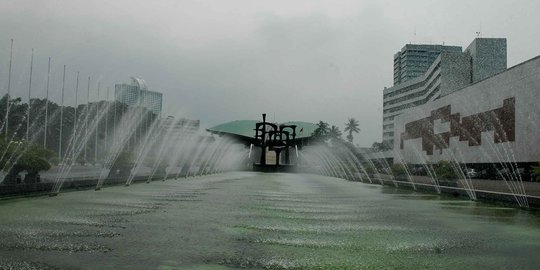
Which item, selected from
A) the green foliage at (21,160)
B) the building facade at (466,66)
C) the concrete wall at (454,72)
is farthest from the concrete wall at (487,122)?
the green foliage at (21,160)

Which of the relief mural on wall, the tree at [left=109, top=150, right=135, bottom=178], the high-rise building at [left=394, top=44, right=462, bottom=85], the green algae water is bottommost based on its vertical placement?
the green algae water

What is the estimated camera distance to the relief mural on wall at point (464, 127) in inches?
1927

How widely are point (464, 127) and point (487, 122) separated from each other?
6265 millimetres

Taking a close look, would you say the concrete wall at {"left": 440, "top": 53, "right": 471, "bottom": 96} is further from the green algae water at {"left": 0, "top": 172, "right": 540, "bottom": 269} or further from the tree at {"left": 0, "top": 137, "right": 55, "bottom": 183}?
the green algae water at {"left": 0, "top": 172, "right": 540, "bottom": 269}

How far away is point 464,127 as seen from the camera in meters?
59.7

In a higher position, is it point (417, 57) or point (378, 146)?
point (417, 57)

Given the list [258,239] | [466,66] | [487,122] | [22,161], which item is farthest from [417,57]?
[258,239]

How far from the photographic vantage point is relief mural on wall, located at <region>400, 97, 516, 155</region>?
161ft

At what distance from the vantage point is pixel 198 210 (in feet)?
51.3

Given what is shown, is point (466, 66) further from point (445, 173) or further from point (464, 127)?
point (445, 173)

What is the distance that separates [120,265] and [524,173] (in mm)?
45604

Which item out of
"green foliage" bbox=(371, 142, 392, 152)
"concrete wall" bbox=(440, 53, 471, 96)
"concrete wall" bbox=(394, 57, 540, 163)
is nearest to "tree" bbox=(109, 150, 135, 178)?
"concrete wall" bbox=(394, 57, 540, 163)

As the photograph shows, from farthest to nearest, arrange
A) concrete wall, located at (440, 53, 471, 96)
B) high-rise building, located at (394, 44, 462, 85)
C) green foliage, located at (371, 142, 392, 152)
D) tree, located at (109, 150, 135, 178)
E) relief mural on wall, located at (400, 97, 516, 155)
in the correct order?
high-rise building, located at (394, 44, 462, 85)
green foliage, located at (371, 142, 392, 152)
concrete wall, located at (440, 53, 471, 96)
tree, located at (109, 150, 135, 178)
relief mural on wall, located at (400, 97, 516, 155)

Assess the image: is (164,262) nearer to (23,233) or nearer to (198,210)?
(23,233)
